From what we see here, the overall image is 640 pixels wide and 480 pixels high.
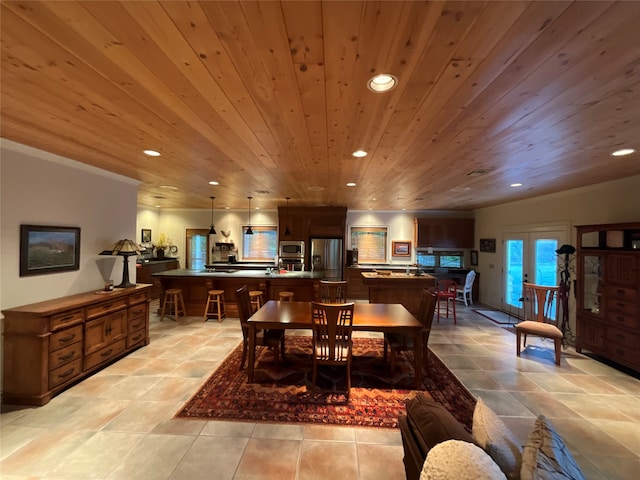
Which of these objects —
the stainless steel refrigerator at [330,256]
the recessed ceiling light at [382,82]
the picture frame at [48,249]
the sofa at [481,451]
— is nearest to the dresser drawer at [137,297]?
the picture frame at [48,249]

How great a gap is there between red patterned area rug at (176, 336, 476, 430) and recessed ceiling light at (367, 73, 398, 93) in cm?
264

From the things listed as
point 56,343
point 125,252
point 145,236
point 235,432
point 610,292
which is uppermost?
point 145,236

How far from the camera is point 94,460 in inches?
78.3

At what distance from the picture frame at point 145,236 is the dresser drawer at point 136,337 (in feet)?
14.8

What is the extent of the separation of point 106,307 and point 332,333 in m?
2.81

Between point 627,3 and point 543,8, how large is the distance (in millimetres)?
292

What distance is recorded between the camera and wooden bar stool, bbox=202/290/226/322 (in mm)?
5375

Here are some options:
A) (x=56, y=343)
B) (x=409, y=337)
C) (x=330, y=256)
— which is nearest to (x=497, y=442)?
(x=409, y=337)

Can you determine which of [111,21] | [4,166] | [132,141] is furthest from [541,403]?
[4,166]

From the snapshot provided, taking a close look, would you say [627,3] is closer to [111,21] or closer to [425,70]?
[425,70]

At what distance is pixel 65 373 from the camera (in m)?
2.84

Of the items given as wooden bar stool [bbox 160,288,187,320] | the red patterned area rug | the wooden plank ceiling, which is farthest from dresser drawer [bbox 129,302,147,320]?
the wooden plank ceiling

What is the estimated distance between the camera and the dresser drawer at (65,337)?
2689 millimetres

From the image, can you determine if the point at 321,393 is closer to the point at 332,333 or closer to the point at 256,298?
the point at 332,333
